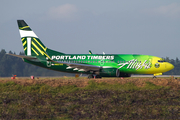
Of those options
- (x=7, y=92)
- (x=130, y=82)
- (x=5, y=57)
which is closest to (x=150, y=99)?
(x=130, y=82)

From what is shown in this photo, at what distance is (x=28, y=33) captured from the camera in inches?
1761

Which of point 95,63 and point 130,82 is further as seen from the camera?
point 95,63

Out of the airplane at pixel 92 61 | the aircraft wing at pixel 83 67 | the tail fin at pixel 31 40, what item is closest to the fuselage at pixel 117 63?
the airplane at pixel 92 61

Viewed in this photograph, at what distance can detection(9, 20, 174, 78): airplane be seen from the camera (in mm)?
40781

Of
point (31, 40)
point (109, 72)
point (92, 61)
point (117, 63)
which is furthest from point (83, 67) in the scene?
point (31, 40)

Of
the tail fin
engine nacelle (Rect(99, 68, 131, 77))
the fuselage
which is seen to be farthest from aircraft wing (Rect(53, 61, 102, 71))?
the tail fin

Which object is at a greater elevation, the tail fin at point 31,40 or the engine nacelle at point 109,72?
the tail fin at point 31,40

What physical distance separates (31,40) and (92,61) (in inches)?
441

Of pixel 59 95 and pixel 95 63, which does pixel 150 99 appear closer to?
pixel 59 95

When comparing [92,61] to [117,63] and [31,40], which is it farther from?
[31,40]

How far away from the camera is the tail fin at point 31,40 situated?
147 ft

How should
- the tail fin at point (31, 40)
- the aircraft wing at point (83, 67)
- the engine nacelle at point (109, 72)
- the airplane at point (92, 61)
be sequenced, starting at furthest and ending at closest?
the tail fin at point (31, 40), the airplane at point (92, 61), the aircraft wing at point (83, 67), the engine nacelle at point (109, 72)

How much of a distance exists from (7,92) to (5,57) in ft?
313

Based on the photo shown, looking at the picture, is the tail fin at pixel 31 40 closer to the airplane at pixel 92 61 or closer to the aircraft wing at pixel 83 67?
the airplane at pixel 92 61
